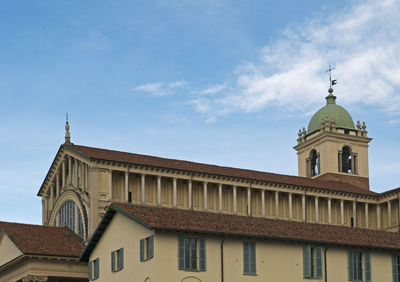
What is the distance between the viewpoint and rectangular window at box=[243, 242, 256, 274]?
5475cm

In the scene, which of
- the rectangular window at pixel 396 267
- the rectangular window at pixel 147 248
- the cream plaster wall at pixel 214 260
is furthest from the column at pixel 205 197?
the rectangular window at pixel 147 248

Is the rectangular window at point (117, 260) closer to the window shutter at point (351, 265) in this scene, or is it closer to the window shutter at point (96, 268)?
the window shutter at point (96, 268)

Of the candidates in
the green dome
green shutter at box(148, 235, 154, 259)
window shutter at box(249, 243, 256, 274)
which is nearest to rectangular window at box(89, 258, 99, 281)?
green shutter at box(148, 235, 154, 259)

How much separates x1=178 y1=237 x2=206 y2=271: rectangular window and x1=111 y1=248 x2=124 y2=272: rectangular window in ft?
18.9

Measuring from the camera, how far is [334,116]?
10756 cm

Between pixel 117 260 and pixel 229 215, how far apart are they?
9.93 metres

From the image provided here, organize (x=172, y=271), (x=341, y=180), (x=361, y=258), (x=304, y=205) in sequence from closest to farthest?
(x=172, y=271) < (x=361, y=258) < (x=304, y=205) < (x=341, y=180)

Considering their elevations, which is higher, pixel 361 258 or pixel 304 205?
pixel 304 205

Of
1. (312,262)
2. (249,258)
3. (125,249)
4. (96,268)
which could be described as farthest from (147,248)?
(312,262)

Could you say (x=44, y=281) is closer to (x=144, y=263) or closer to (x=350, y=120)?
(x=144, y=263)

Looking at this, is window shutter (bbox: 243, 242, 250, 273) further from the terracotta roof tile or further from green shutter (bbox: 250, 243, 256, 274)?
the terracotta roof tile

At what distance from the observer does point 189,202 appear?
276 feet

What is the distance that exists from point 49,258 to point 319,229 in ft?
74.4

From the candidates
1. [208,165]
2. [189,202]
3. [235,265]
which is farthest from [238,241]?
[208,165]
